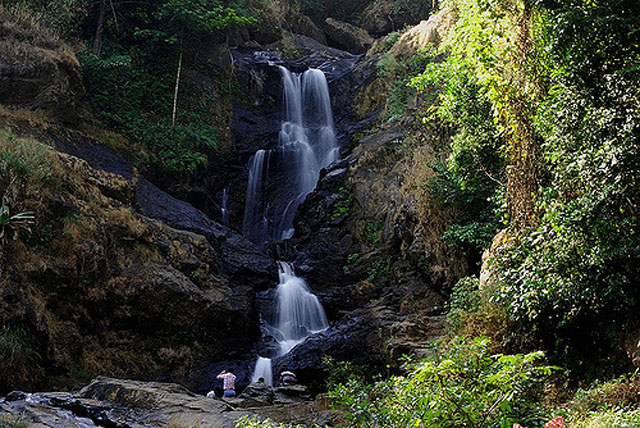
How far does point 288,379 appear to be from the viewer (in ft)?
40.6

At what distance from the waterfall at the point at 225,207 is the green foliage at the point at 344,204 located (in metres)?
5.70

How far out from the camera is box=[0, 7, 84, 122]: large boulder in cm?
1747

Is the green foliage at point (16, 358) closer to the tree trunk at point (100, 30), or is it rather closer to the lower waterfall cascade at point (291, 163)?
the lower waterfall cascade at point (291, 163)

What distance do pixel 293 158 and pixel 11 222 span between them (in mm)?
13886

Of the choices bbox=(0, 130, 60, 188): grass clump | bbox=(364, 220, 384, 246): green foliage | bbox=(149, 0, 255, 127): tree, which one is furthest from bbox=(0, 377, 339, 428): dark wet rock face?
bbox=(149, 0, 255, 127): tree

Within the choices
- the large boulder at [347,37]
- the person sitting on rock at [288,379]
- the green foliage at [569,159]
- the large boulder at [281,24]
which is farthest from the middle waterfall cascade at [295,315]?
the large boulder at [347,37]

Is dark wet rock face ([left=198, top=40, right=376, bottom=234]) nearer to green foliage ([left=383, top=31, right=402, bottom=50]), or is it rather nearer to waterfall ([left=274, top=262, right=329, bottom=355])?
green foliage ([left=383, top=31, right=402, bottom=50])

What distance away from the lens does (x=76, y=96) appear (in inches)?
770

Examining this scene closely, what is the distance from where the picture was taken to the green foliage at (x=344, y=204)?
1950 centimetres

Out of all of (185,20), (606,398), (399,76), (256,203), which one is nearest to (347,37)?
(399,76)

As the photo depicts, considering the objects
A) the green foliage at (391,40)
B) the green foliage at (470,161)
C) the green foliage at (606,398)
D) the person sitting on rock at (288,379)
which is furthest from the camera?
the green foliage at (391,40)

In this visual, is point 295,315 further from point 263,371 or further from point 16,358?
point 16,358

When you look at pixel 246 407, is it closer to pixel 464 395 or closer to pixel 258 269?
pixel 464 395

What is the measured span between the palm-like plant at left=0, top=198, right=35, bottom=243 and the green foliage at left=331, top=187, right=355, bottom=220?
1038 cm
